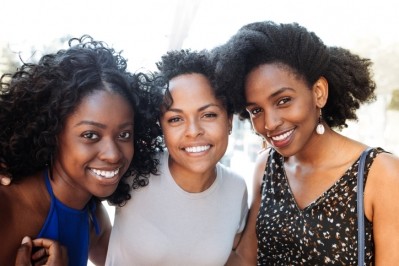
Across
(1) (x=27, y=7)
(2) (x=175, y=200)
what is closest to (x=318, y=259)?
(2) (x=175, y=200)

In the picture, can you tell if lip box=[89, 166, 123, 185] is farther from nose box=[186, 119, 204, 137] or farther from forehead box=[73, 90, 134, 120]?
nose box=[186, 119, 204, 137]

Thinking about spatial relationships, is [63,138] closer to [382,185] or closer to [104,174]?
[104,174]

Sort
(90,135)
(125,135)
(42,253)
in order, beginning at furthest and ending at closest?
(125,135) < (90,135) < (42,253)

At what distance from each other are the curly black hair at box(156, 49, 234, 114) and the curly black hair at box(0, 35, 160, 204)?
0.18 m

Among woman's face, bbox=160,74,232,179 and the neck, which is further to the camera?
the neck

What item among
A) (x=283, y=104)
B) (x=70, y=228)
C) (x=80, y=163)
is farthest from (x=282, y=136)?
(x=70, y=228)

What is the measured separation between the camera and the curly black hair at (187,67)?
5.67ft

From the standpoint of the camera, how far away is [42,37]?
2.86m

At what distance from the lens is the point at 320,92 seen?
1687 mm

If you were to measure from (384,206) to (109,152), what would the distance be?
104 centimetres

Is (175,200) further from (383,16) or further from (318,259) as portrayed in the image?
(383,16)

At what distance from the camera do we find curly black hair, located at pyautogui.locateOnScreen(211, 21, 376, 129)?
163cm

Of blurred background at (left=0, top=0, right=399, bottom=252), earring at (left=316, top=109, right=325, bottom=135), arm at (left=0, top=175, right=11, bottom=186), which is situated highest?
blurred background at (left=0, top=0, right=399, bottom=252)

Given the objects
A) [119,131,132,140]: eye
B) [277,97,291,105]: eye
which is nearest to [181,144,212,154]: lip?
[119,131,132,140]: eye
